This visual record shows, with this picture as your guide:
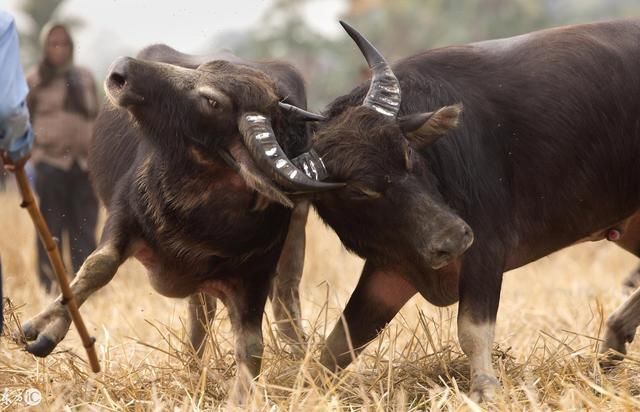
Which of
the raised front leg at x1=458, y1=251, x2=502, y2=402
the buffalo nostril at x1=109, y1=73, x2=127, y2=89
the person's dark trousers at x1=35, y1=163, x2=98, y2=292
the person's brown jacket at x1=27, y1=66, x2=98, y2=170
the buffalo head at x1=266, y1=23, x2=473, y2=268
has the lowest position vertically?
the person's dark trousers at x1=35, y1=163, x2=98, y2=292

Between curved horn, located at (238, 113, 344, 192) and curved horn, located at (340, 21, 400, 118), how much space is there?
43 cm

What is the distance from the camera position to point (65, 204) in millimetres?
9766

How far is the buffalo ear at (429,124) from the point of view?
190 inches

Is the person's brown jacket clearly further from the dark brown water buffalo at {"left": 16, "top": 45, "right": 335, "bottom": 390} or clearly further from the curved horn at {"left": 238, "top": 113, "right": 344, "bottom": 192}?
the curved horn at {"left": 238, "top": 113, "right": 344, "bottom": 192}

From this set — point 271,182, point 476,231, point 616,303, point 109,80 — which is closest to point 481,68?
point 476,231

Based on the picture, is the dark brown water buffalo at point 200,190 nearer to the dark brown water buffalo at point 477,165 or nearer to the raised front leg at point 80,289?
the raised front leg at point 80,289

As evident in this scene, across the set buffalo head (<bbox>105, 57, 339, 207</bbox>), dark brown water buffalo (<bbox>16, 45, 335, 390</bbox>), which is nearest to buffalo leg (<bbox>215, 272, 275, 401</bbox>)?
dark brown water buffalo (<bbox>16, 45, 335, 390</bbox>)

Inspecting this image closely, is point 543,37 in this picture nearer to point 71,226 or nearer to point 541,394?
point 541,394

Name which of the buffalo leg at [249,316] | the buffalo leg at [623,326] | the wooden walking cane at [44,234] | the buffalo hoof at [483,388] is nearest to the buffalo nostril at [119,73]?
the wooden walking cane at [44,234]

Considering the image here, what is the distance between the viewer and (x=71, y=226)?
9883 millimetres

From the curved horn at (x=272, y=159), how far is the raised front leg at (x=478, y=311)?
0.75 m

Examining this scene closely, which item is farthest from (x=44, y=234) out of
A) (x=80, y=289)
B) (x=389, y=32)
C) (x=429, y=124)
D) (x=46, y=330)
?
(x=389, y=32)

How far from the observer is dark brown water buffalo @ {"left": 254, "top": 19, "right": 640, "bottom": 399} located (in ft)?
15.4

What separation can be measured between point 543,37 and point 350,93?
3.54 ft
